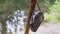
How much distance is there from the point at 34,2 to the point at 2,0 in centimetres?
58

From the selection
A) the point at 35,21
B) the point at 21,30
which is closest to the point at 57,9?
the point at 21,30

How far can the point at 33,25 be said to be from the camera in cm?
58

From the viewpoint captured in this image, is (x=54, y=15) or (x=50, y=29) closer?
(x=54, y=15)

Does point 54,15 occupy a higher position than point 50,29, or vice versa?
point 54,15

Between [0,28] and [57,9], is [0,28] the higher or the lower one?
the lower one

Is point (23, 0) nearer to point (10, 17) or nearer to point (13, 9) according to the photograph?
point (13, 9)

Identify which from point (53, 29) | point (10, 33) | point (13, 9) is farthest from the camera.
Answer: point (53, 29)

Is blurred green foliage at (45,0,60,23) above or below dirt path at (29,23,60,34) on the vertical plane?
above

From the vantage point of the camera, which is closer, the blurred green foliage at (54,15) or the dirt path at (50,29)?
the blurred green foliage at (54,15)

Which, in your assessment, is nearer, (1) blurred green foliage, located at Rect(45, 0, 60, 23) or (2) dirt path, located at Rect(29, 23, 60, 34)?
(1) blurred green foliage, located at Rect(45, 0, 60, 23)

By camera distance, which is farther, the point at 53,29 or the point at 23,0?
the point at 53,29

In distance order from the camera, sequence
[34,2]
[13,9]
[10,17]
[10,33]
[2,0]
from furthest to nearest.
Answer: [10,33]
[10,17]
[13,9]
[2,0]
[34,2]

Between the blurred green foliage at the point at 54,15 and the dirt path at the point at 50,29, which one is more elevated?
the blurred green foliage at the point at 54,15

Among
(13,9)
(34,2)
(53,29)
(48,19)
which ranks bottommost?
(53,29)
